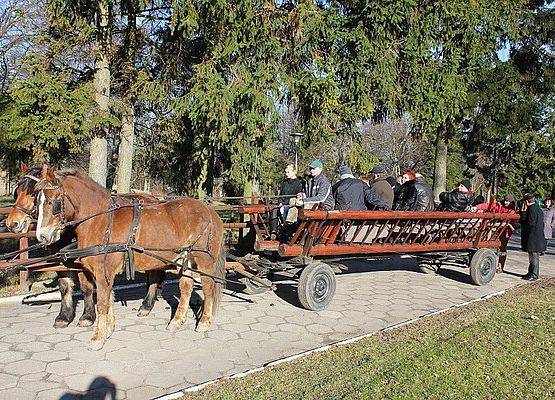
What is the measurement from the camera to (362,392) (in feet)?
14.0

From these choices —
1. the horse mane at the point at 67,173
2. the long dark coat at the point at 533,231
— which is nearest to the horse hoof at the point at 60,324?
the horse mane at the point at 67,173

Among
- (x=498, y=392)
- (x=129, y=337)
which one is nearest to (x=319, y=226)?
(x=129, y=337)

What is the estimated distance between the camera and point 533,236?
11.2 m

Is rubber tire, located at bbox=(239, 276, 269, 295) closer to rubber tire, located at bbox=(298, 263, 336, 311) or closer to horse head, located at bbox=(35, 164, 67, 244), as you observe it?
rubber tire, located at bbox=(298, 263, 336, 311)

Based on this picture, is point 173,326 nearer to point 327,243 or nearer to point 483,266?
point 327,243

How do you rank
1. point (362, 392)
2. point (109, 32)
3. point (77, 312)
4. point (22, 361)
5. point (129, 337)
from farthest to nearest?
point (109, 32) < point (77, 312) < point (129, 337) < point (22, 361) < point (362, 392)

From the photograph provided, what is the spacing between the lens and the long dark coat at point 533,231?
36.4 feet

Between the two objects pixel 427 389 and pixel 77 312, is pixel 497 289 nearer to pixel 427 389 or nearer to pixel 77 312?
pixel 427 389

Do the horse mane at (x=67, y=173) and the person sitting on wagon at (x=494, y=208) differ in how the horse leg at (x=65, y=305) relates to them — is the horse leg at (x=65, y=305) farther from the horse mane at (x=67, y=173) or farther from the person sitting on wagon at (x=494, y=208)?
the person sitting on wagon at (x=494, y=208)

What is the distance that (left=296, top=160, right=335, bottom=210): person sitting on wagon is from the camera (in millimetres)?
7520

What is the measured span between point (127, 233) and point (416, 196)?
5.49 metres

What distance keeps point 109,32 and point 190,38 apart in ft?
6.49

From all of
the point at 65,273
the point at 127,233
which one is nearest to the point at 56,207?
the point at 127,233

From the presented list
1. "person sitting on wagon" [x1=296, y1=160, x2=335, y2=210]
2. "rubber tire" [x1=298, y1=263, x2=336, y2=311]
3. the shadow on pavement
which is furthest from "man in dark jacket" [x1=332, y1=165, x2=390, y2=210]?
the shadow on pavement
